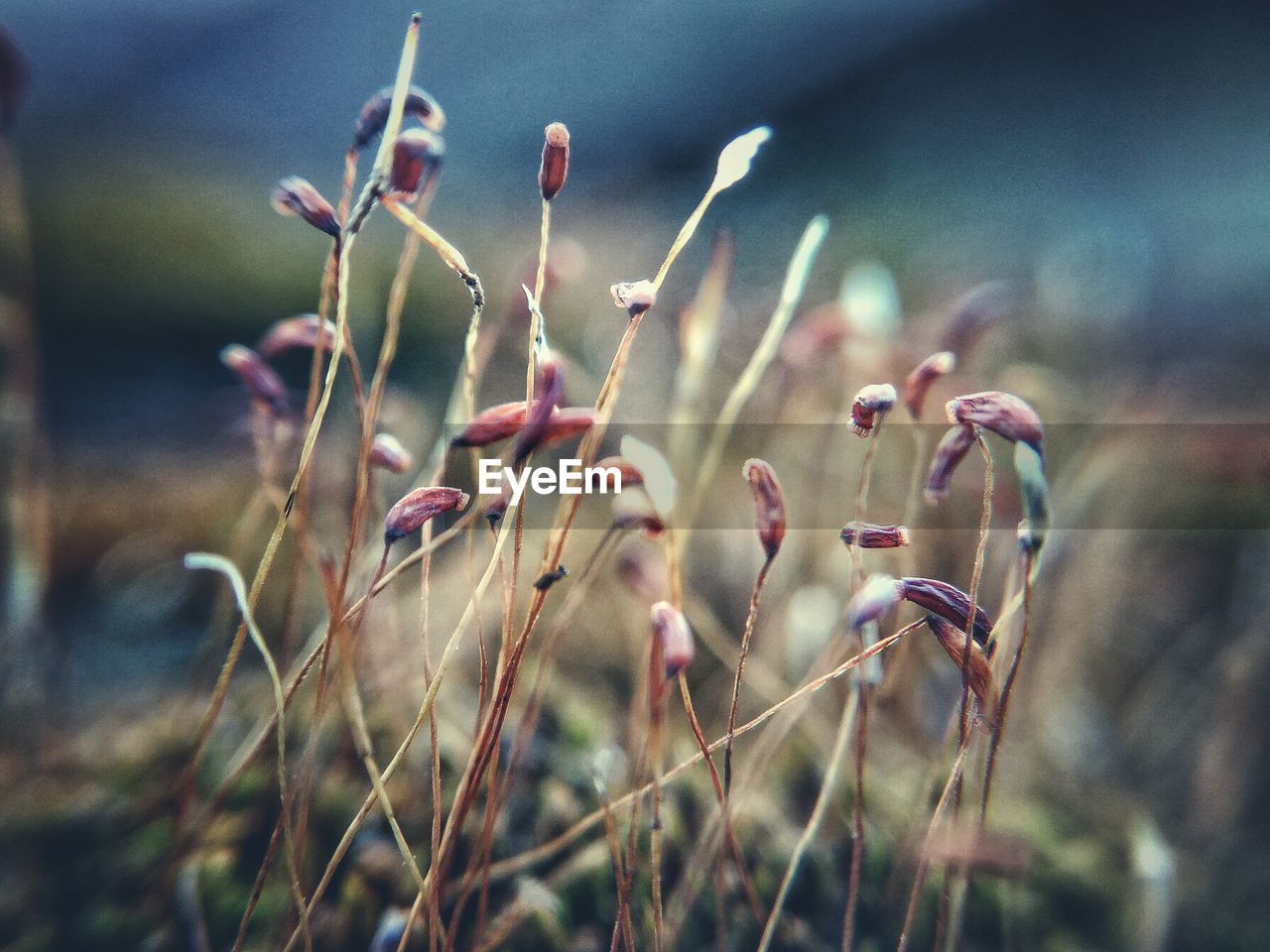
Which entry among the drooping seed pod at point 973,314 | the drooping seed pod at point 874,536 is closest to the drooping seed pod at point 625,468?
the drooping seed pod at point 874,536

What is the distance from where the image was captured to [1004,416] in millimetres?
418

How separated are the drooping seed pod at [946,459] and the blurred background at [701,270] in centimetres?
38

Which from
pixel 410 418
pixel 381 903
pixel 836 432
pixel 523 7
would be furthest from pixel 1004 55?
pixel 381 903

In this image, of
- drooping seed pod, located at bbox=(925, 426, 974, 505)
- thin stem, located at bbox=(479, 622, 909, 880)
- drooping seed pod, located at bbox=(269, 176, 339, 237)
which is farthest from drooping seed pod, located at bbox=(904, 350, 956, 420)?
drooping seed pod, located at bbox=(269, 176, 339, 237)

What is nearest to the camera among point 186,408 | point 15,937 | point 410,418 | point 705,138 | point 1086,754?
point 15,937

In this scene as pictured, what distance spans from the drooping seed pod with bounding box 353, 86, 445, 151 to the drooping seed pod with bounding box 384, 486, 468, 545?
0.22 metres

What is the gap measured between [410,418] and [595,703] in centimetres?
39

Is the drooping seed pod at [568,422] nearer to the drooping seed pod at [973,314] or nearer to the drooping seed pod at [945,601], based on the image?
the drooping seed pod at [945,601]

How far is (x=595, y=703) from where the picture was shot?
87 centimetres

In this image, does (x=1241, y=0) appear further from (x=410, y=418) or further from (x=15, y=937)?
(x=15, y=937)

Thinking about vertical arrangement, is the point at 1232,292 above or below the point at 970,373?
above

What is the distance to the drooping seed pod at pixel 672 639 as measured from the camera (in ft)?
1.28

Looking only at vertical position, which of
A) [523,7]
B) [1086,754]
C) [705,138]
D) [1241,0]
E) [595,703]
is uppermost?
[1241,0]

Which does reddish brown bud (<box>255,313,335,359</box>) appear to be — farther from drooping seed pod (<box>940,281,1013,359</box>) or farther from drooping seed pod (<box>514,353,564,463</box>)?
drooping seed pod (<box>940,281,1013,359</box>)
